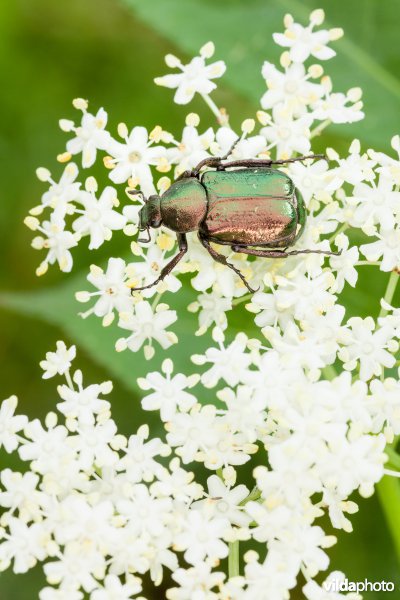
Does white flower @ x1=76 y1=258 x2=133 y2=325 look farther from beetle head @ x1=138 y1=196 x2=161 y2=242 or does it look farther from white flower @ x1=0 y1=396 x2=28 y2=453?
white flower @ x1=0 y1=396 x2=28 y2=453

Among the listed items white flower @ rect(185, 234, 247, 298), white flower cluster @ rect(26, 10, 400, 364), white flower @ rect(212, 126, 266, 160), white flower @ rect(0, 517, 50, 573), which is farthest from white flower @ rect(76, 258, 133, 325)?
white flower @ rect(0, 517, 50, 573)

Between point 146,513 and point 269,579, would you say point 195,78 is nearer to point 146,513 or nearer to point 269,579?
point 146,513

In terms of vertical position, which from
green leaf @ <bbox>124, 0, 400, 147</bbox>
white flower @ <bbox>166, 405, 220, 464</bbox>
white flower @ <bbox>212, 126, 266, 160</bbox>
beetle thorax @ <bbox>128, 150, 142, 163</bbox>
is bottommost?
white flower @ <bbox>166, 405, 220, 464</bbox>

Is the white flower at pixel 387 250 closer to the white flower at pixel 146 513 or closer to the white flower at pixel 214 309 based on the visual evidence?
the white flower at pixel 214 309

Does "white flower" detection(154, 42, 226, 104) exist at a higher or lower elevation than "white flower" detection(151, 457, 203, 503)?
higher

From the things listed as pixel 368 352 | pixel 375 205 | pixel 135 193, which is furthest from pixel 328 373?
pixel 135 193

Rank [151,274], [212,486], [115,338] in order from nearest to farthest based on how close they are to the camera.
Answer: [212,486] < [151,274] < [115,338]

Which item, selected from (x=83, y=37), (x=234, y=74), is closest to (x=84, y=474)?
(x=234, y=74)

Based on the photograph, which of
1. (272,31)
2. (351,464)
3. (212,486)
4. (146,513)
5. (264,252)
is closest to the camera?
(351,464)
